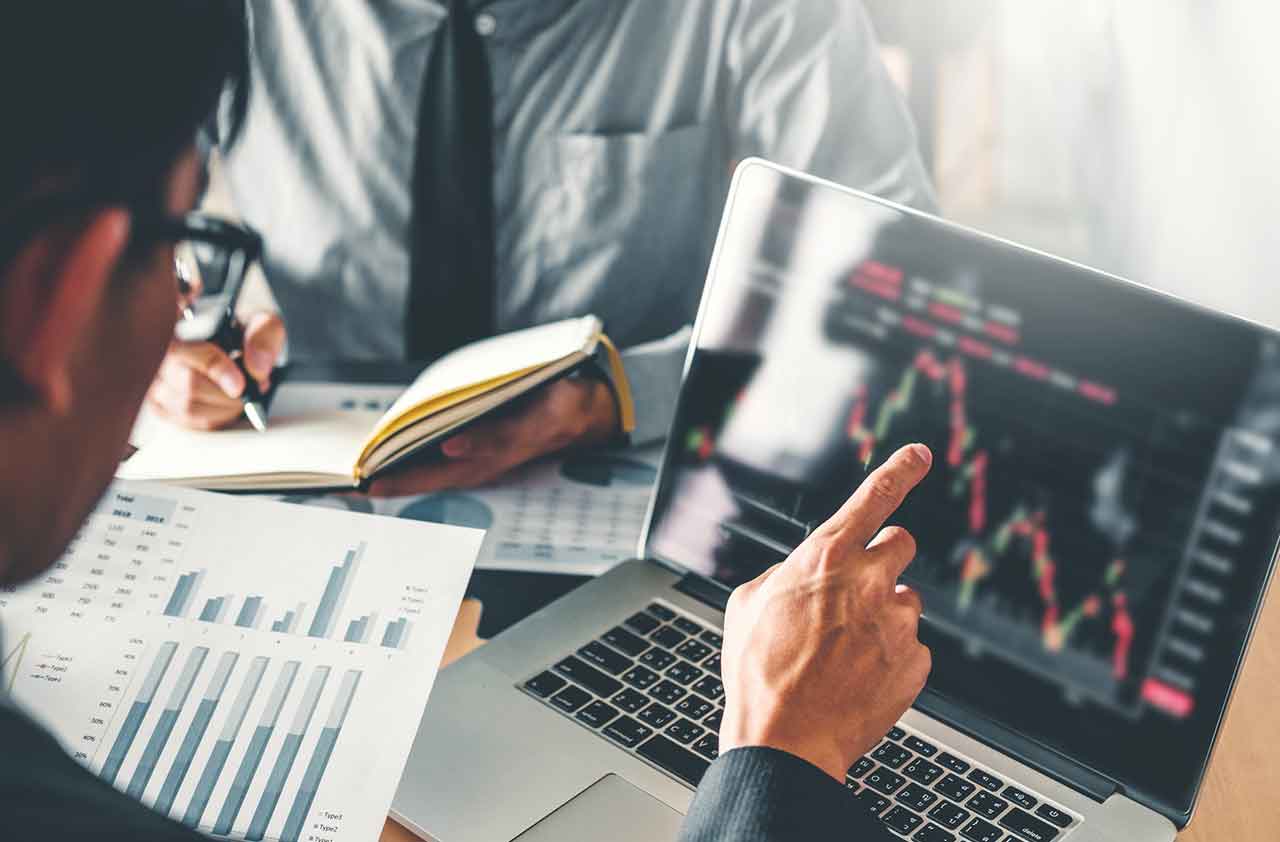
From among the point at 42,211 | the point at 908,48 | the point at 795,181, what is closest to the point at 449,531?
the point at 795,181

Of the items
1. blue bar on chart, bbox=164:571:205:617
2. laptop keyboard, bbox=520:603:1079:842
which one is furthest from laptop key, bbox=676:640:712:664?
blue bar on chart, bbox=164:571:205:617

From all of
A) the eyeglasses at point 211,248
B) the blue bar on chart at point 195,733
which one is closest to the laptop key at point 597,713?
the blue bar on chart at point 195,733

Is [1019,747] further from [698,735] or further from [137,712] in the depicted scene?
[137,712]

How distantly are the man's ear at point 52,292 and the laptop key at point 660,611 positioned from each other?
47cm

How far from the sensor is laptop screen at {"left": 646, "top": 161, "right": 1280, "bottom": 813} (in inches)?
25.3

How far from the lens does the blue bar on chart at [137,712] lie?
64 centimetres

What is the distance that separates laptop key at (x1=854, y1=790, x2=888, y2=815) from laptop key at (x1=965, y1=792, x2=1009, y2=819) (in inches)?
1.9

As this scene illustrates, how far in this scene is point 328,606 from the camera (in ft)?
2.37

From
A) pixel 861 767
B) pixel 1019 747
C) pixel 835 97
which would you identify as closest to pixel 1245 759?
pixel 1019 747

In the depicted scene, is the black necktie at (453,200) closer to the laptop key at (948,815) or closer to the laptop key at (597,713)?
the laptop key at (597,713)

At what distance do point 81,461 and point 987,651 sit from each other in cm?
52

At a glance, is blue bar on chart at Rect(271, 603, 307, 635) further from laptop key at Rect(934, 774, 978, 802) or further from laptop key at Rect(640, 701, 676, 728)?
laptop key at Rect(934, 774, 978, 802)

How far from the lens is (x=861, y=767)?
679 mm

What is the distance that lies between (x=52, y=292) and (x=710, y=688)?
47 cm
